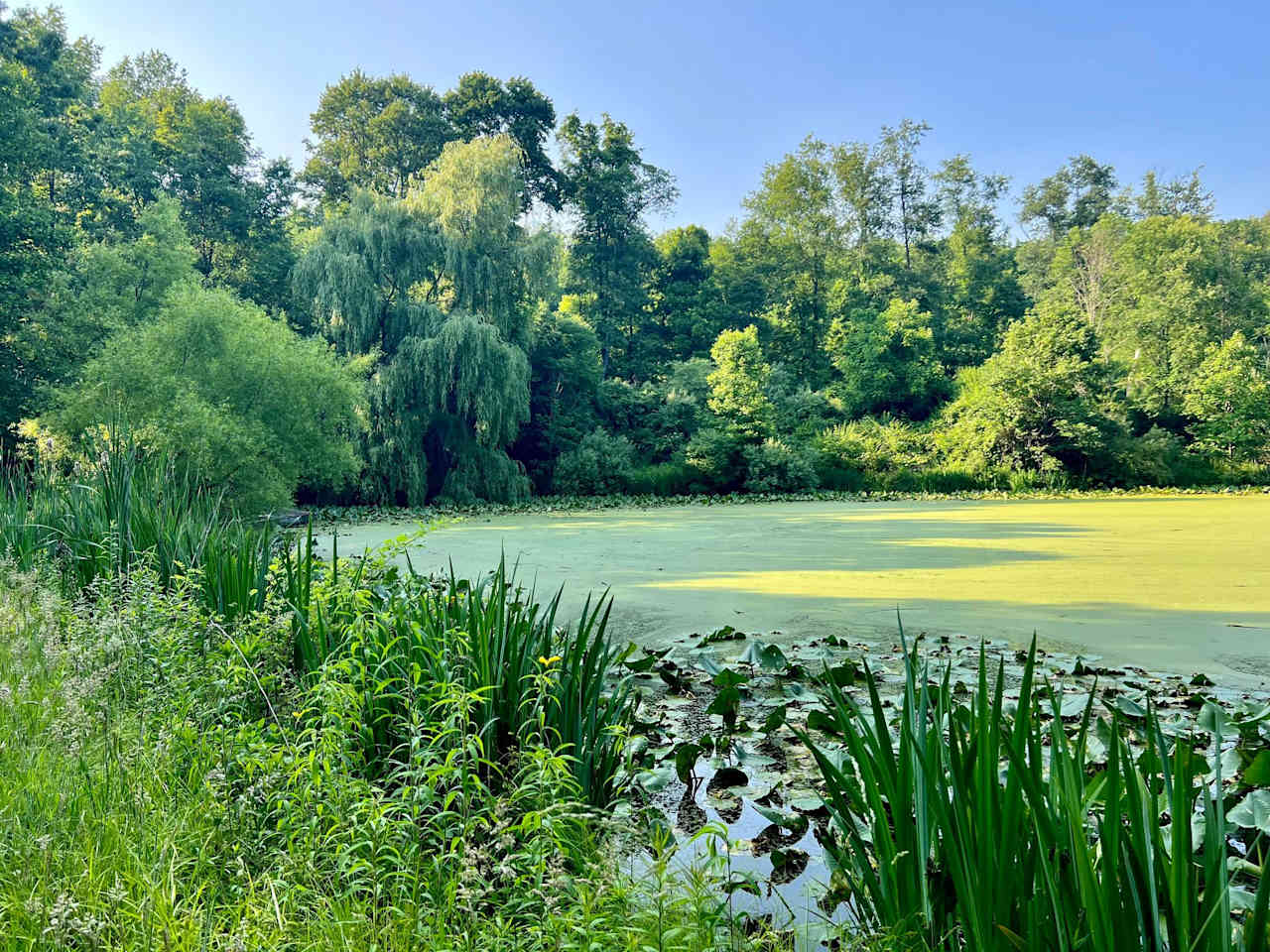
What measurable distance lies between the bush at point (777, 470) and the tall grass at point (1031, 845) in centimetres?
1525

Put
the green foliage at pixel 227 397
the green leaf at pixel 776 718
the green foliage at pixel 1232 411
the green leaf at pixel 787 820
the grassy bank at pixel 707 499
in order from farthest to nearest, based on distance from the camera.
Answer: the green foliage at pixel 1232 411 < the grassy bank at pixel 707 499 < the green foliage at pixel 227 397 < the green leaf at pixel 776 718 < the green leaf at pixel 787 820

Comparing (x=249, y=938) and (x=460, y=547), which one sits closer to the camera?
(x=249, y=938)

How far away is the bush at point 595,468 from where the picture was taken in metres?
16.0

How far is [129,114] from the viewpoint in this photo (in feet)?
57.9

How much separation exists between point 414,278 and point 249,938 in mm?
13947

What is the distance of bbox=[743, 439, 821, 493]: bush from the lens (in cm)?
1655

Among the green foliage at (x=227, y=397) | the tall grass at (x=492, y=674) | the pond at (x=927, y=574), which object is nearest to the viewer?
the tall grass at (x=492, y=674)

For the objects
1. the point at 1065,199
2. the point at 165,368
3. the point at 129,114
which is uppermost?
the point at 1065,199

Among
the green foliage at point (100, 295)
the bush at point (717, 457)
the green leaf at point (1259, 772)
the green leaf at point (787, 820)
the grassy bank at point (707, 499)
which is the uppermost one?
the green foliage at point (100, 295)

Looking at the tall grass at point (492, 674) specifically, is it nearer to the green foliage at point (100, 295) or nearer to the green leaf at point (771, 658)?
the green leaf at point (771, 658)

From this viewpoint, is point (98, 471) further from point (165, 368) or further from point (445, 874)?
point (165, 368)

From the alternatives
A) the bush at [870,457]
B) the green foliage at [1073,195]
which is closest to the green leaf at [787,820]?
the bush at [870,457]

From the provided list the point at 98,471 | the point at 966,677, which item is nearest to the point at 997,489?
the point at 966,677

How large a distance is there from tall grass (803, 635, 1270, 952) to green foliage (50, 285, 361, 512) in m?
7.06
